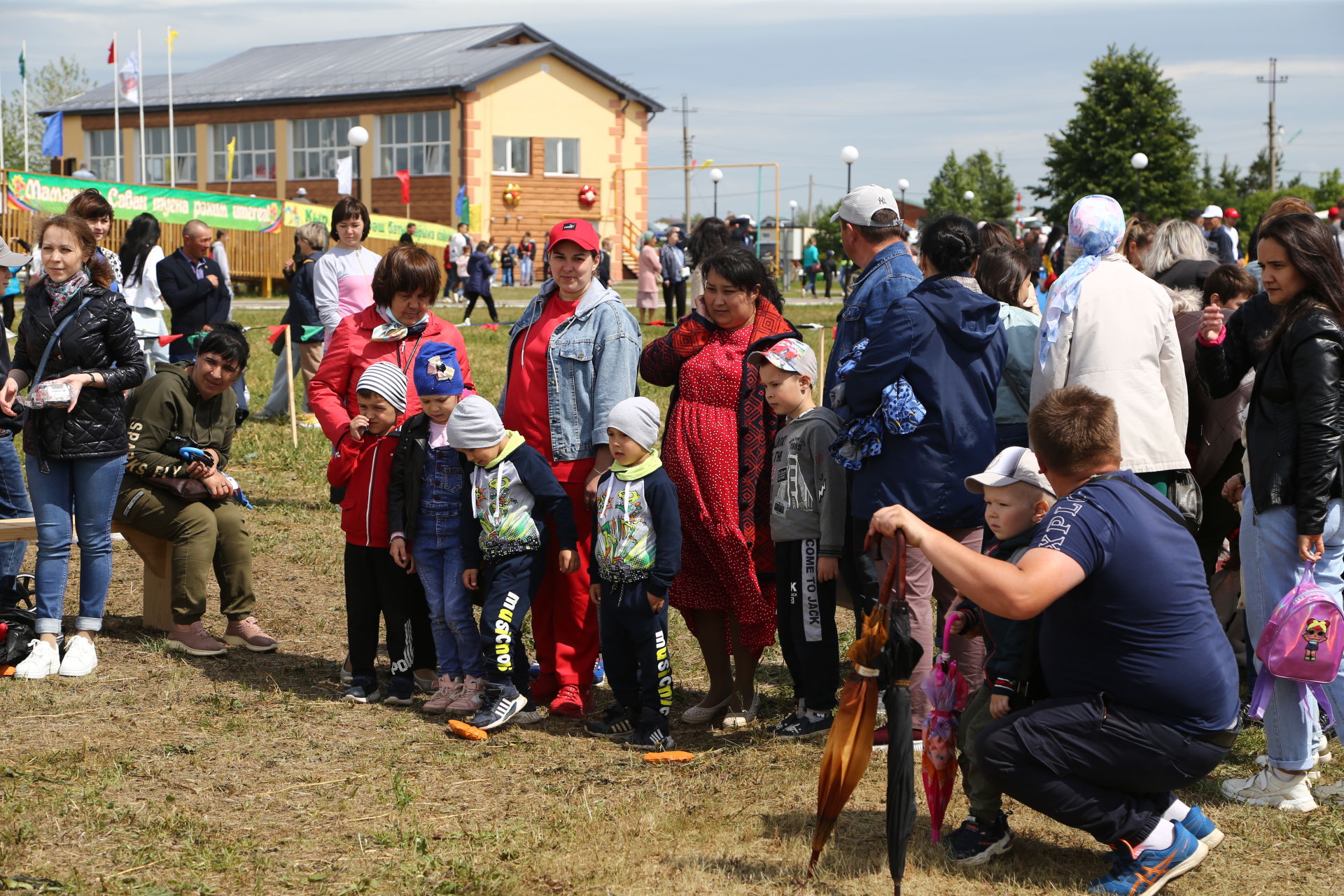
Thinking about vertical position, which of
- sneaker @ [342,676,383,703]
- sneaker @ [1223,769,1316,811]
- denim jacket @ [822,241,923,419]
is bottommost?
sneaker @ [1223,769,1316,811]

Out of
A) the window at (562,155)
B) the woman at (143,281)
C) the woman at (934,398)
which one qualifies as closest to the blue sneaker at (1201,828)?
the woman at (934,398)

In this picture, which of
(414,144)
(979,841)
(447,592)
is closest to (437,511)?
(447,592)

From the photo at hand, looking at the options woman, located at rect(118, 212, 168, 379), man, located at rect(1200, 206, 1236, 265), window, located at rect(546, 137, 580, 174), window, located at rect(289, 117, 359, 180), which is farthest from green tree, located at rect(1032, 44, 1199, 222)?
woman, located at rect(118, 212, 168, 379)

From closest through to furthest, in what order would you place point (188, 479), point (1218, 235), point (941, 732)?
1. point (941, 732)
2. point (188, 479)
3. point (1218, 235)

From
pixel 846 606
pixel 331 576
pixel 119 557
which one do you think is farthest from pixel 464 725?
pixel 119 557

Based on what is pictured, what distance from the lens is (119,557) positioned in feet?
27.2

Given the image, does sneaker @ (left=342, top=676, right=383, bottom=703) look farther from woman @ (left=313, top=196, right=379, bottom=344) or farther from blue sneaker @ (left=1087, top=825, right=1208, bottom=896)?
woman @ (left=313, top=196, right=379, bottom=344)

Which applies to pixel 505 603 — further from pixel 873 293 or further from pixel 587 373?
pixel 873 293

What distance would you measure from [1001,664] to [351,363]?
328 centimetres

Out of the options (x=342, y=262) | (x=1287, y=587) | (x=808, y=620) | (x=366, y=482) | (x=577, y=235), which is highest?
(x=342, y=262)

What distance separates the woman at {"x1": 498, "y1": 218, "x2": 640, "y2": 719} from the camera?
549 cm

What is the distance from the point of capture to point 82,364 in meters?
5.81

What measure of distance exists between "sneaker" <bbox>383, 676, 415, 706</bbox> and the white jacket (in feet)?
10.1

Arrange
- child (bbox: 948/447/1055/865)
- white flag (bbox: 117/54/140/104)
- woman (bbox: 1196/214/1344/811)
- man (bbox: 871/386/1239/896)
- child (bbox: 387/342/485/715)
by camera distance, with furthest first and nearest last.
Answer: white flag (bbox: 117/54/140/104) < child (bbox: 387/342/485/715) < woman (bbox: 1196/214/1344/811) < child (bbox: 948/447/1055/865) < man (bbox: 871/386/1239/896)
